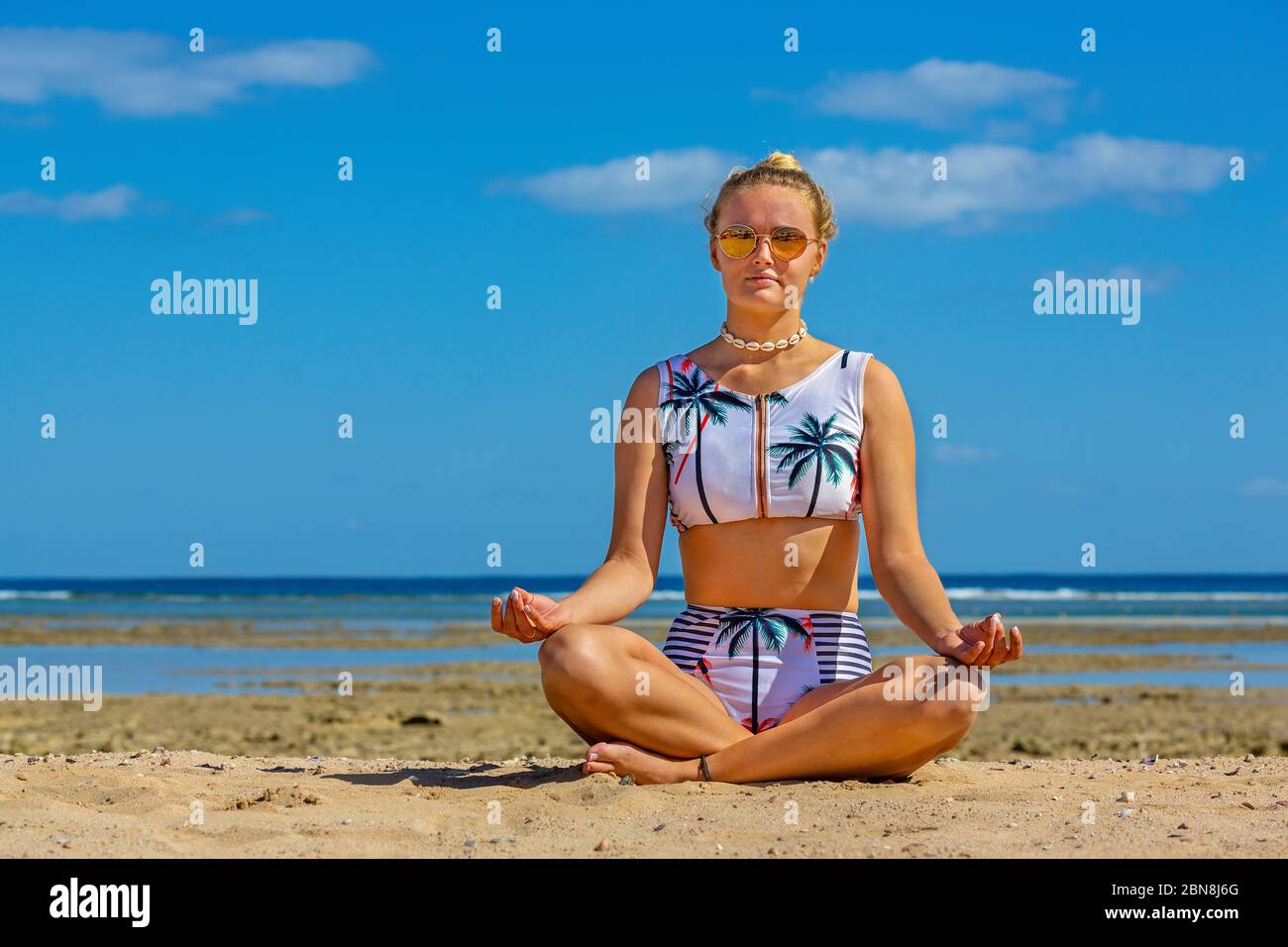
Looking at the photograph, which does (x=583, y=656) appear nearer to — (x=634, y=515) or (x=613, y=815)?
(x=613, y=815)

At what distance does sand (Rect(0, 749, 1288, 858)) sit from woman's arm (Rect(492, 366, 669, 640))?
636 millimetres

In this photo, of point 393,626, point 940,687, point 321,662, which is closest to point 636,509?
point 940,687

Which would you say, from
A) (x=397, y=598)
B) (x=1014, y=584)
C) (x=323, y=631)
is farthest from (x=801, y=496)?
(x=1014, y=584)

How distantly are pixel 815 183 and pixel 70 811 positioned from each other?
344 cm

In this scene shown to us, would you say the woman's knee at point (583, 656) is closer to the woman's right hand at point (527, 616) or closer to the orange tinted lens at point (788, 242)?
the woman's right hand at point (527, 616)

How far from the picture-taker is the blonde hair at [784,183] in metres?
4.93

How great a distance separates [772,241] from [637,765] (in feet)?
6.35

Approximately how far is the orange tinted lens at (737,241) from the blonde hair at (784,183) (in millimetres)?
122

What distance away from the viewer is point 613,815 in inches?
168

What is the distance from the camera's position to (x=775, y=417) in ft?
15.8

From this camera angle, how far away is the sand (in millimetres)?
3836
